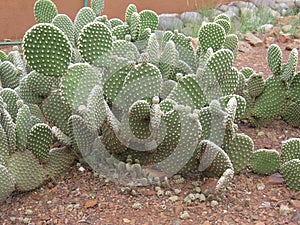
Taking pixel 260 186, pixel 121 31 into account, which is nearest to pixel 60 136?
pixel 260 186

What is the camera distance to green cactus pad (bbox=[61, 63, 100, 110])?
2.33m

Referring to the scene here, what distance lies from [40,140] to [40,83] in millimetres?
458

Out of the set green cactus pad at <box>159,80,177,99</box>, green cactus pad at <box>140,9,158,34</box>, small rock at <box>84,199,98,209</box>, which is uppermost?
green cactus pad at <box>140,9,158,34</box>

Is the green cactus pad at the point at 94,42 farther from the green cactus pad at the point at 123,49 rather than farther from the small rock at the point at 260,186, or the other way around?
the small rock at the point at 260,186

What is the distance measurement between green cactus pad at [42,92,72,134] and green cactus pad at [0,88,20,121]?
183mm

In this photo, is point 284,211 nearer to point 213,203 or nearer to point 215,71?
point 213,203

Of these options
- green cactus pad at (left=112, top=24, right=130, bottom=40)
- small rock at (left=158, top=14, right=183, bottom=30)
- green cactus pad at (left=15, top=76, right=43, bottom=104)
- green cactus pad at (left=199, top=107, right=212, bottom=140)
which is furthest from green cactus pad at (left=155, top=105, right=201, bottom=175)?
small rock at (left=158, top=14, right=183, bottom=30)

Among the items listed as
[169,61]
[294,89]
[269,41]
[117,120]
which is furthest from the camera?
[269,41]

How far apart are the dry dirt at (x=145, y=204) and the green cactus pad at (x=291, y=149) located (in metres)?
0.11

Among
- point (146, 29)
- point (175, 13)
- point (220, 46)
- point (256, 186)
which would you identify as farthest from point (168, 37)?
point (175, 13)

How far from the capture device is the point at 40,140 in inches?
94.5

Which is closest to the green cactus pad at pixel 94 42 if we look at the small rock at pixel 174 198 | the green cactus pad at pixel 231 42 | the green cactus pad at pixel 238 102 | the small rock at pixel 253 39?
the green cactus pad at pixel 238 102

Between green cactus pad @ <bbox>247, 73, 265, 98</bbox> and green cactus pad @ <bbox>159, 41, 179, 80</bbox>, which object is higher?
green cactus pad @ <bbox>159, 41, 179, 80</bbox>

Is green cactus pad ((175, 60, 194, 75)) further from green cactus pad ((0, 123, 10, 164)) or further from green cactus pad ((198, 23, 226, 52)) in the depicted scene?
green cactus pad ((0, 123, 10, 164))
